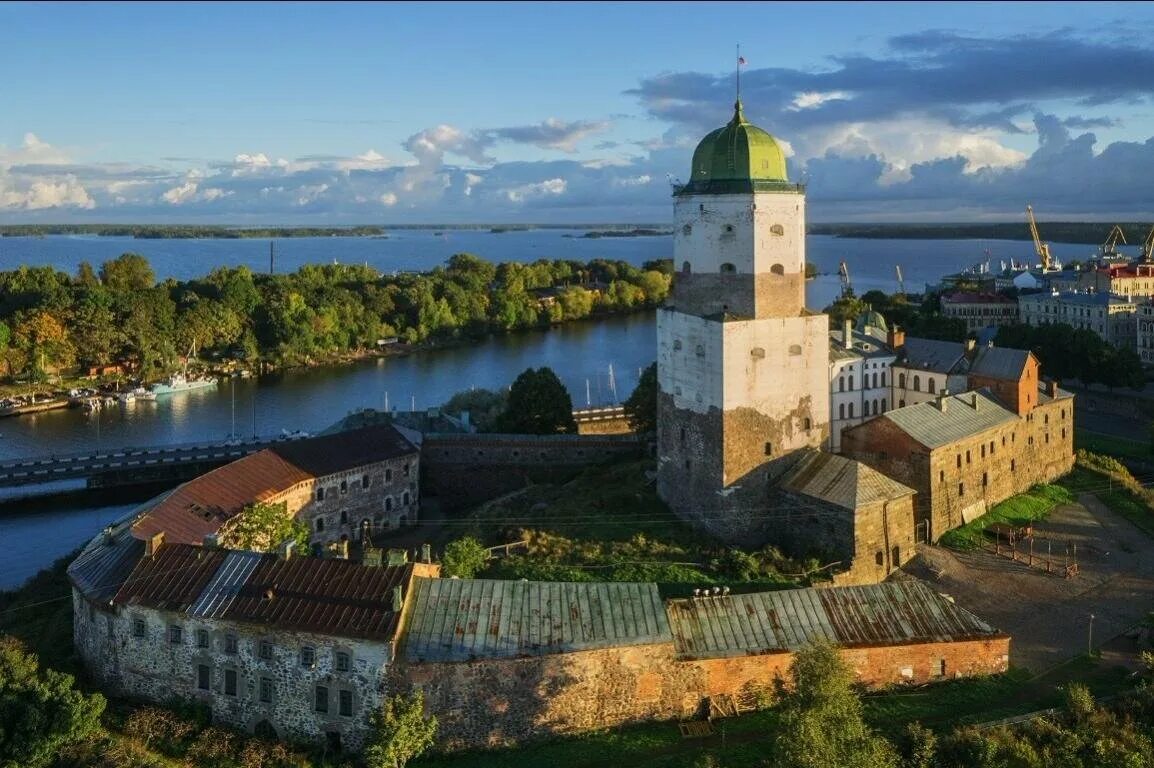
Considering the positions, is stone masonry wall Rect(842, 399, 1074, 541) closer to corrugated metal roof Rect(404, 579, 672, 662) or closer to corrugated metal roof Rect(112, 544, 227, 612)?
corrugated metal roof Rect(404, 579, 672, 662)

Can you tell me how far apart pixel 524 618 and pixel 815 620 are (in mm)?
6214

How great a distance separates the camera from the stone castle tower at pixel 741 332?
28172mm

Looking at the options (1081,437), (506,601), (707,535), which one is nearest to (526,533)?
(707,535)

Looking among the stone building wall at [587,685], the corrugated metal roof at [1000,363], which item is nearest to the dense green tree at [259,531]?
the stone building wall at [587,685]

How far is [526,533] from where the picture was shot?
94.6 feet

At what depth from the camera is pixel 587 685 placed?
19.9 m

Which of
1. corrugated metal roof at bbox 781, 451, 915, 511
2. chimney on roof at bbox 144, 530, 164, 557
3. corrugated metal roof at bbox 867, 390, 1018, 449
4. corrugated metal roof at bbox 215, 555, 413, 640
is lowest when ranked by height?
corrugated metal roof at bbox 215, 555, 413, 640

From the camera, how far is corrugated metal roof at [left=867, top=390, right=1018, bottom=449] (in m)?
31.0

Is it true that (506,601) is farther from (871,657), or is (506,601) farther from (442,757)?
(871,657)

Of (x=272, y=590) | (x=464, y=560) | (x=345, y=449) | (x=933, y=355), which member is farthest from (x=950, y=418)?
(x=272, y=590)

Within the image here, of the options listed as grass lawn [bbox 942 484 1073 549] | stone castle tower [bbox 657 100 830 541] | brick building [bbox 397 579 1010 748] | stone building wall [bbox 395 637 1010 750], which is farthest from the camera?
grass lawn [bbox 942 484 1073 549]

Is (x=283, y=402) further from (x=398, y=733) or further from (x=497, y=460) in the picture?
(x=398, y=733)

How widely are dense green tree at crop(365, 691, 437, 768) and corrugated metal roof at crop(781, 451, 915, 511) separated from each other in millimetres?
13028

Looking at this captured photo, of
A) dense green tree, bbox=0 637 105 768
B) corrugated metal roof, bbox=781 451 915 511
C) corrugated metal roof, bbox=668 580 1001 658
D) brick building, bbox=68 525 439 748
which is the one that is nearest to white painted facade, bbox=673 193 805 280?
corrugated metal roof, bbox=781 451 915 511
